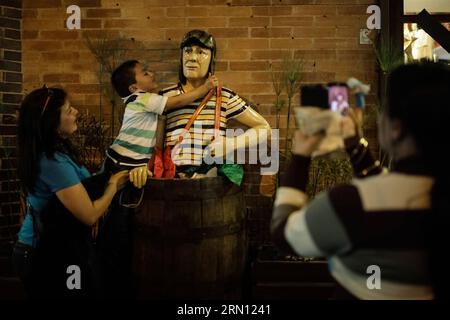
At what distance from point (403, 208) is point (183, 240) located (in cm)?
185

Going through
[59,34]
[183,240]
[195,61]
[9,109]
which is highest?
[59,34]

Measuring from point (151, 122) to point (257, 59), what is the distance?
1273 mm

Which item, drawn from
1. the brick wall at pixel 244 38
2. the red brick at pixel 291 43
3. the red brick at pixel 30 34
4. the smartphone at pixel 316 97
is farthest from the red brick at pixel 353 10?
the smartphone at pixel 316 97

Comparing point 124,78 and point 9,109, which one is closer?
point 124,78

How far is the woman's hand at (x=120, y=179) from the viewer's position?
9.24 feet

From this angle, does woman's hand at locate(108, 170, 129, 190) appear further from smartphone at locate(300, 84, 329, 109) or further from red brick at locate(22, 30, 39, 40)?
red brick at locate(22, 30, 39, 40)

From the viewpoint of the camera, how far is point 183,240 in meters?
3.01

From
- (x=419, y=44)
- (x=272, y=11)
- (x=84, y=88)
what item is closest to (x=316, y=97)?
(x=272, y=11)

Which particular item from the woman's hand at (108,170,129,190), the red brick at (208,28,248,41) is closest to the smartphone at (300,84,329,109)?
the woman's hand at (108,170,129,190)

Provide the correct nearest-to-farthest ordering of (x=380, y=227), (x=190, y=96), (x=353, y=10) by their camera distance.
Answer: (x=380, y=227) → (x=190, y=96) → (x=353, y=10)

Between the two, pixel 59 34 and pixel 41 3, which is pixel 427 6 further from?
pixel 41 3

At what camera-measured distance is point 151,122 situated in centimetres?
325

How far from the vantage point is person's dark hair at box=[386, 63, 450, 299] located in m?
1.33

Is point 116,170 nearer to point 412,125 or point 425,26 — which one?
point 412,125
